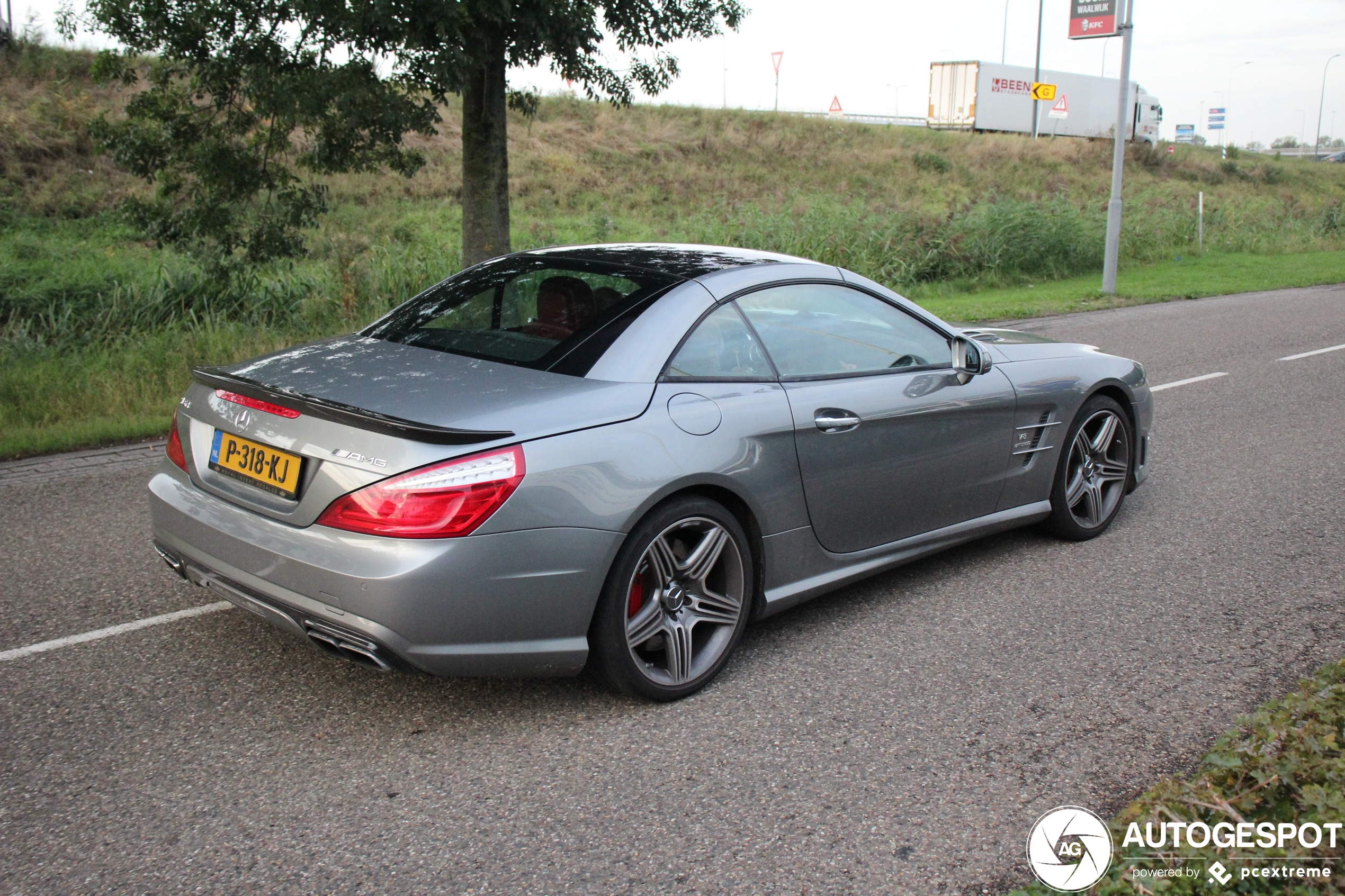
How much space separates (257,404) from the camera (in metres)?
3.49

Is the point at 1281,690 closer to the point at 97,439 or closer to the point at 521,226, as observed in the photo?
the point at 97,439

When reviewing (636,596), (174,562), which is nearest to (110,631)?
(174,562)

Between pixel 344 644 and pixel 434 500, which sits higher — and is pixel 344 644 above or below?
below

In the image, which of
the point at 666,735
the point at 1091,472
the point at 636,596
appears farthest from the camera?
the point at 1091,472

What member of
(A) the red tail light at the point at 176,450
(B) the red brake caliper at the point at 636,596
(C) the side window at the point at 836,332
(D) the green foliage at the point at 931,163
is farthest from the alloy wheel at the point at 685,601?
(D) the green foliage at the point at 931,163

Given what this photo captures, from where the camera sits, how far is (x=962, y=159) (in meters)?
43.9

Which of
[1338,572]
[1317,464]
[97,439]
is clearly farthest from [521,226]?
[1338,572]

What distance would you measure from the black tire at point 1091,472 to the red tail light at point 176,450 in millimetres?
3727

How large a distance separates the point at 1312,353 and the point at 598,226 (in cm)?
1645

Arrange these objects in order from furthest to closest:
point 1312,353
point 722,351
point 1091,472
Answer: point 1312,353
point 1091,472
point 722,351

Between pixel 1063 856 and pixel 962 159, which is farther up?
pixel 962 159

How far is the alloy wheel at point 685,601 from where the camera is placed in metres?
3.52

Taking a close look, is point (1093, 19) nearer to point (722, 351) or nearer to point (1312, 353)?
point (1312, 353)

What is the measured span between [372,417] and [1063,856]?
221cm
